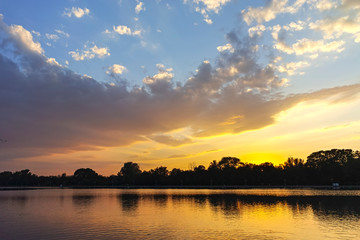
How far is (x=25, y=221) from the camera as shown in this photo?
3888 cm

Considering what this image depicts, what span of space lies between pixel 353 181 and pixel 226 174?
71041mm

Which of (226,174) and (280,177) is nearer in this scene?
(280,177)

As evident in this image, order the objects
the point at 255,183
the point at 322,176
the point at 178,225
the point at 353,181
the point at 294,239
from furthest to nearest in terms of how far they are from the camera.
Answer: the point at 255,183
the point at 322,176
the point at 353,181
the point at 178,225
the point at 294,239

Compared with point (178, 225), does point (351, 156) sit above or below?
above

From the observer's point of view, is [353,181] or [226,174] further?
[226,174]

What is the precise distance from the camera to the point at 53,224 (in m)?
36.3

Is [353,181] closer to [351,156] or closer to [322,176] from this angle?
[322,176]

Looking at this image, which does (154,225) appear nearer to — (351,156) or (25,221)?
(25,221)

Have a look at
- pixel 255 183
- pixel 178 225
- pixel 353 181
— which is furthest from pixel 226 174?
pixel 178 225

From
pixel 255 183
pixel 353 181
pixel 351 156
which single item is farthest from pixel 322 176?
pixel 255 183

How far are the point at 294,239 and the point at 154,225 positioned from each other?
54.3 ft

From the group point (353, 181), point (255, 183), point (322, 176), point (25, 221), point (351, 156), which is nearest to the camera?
point (25, 221)

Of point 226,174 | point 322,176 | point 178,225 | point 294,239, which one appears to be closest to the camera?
point 294,239

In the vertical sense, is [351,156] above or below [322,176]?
above
